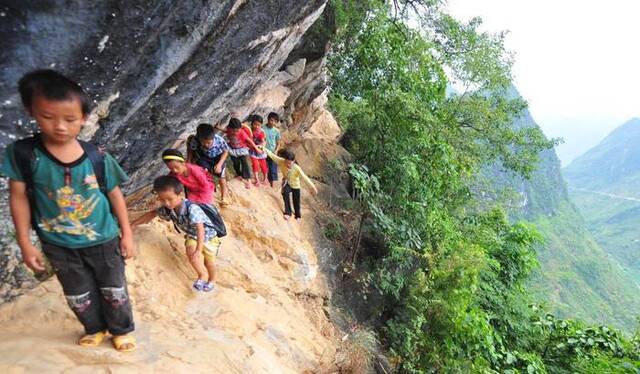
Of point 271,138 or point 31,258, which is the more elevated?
point 271,138

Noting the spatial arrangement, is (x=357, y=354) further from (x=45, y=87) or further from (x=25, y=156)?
(x=45, y=87)

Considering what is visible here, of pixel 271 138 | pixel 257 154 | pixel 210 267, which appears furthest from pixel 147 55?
pixel 271 138

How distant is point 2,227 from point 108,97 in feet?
4.37

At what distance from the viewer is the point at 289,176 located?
21.2 ft

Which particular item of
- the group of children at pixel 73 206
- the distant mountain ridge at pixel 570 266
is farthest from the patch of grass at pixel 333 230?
the distant mountain ridge at pixel 570 266

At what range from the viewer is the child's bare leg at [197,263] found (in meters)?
4.04

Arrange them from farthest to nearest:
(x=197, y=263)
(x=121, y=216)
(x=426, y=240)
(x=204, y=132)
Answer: (x=426, y=240), (x=204, y=132), (x=197, y=263), (x=121, y=216)

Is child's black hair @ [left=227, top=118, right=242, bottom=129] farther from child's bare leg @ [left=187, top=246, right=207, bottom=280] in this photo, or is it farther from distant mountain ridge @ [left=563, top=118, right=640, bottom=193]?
distant mountain ridge @ [left=563, top=118, right=640, bottom=193]

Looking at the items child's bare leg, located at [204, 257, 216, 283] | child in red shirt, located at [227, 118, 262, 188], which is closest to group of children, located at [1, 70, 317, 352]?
child's bare leg, located at [204, 257, 216, 283]

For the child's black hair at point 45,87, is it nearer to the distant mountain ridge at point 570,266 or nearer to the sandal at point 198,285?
the sandal at point 198,285

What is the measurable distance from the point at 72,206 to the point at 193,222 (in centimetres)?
146

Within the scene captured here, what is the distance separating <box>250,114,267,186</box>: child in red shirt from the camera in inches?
265

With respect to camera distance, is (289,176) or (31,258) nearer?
(31,258)

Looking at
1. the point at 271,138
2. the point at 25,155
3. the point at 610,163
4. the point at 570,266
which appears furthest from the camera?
the point at 610,163
